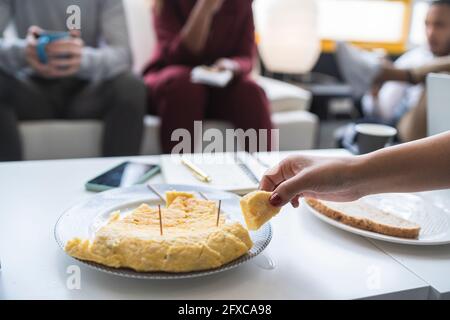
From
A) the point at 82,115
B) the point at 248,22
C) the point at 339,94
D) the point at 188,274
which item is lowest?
the point at 339,94

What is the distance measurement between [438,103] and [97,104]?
118cm

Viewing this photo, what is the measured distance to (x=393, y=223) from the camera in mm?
688

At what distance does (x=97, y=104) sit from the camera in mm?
1677

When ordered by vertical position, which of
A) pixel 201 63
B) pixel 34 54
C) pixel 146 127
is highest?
pixel 34 54

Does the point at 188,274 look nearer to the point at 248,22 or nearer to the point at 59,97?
the point at 59,97

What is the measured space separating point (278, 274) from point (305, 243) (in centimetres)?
11

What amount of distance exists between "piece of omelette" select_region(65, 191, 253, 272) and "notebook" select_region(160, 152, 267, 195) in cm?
25

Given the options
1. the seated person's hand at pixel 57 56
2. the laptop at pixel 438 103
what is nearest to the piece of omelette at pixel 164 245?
the laptop at pixel 438 103

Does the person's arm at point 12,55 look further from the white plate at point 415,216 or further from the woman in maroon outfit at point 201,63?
the white plate at point 415,216

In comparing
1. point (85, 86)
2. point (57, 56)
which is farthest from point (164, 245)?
point (85, 86)

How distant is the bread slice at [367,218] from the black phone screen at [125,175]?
37 centimetres

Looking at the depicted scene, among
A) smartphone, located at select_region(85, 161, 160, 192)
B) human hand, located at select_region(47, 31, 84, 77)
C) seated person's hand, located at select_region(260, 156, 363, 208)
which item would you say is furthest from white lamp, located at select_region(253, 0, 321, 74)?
seated person's hand, located at select_region(260, 156, 363, 208)

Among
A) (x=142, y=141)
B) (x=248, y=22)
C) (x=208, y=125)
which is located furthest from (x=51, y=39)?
(x=248, y=22)

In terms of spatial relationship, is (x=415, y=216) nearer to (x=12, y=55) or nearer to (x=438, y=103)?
(x=438, y=103)
